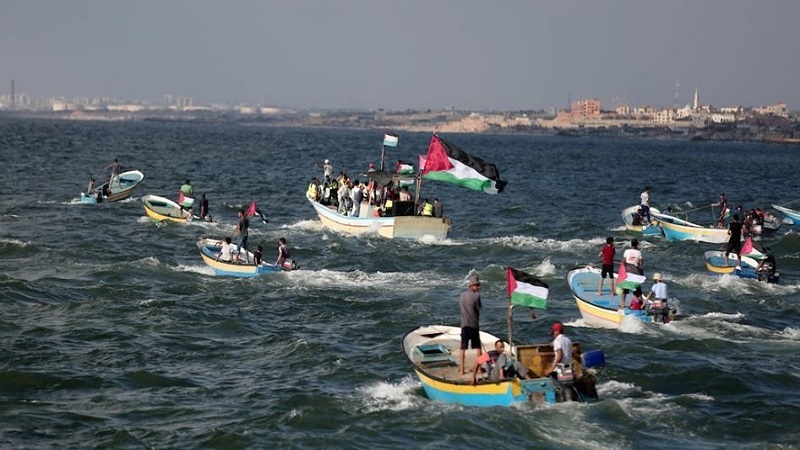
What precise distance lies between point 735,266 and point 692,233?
9555 mm

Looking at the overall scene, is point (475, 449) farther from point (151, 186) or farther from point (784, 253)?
point (151, 186)

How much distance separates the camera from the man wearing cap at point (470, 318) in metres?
21.6

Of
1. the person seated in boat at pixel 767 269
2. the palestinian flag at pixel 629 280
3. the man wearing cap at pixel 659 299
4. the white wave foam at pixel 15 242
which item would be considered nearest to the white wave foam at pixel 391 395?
the palestinian flag at pixel 629 280

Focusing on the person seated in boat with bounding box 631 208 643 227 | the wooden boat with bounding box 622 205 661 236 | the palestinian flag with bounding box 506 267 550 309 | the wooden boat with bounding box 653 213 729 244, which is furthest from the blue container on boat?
the person seated in boat with bounding box 631 208 643 227

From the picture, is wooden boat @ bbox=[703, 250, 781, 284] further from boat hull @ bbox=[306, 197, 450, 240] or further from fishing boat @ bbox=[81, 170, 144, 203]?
fishing boat @ bbox=[81, 170, 144, 203]

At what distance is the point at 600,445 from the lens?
19359 mm

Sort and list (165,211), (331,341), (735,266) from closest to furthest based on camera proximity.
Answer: (331,341) → (735,266) → (165,211)

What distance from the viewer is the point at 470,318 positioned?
21750 mm

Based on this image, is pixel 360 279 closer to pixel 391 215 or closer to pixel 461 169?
pixel 461 169

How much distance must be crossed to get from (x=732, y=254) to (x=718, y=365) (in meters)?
12.2

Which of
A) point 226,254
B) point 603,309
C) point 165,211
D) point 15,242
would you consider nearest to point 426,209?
point 226,254

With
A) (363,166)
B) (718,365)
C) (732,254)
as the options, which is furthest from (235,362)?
(363,166)

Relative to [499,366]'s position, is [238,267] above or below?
below

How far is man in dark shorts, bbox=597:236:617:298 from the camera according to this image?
96.7ft
